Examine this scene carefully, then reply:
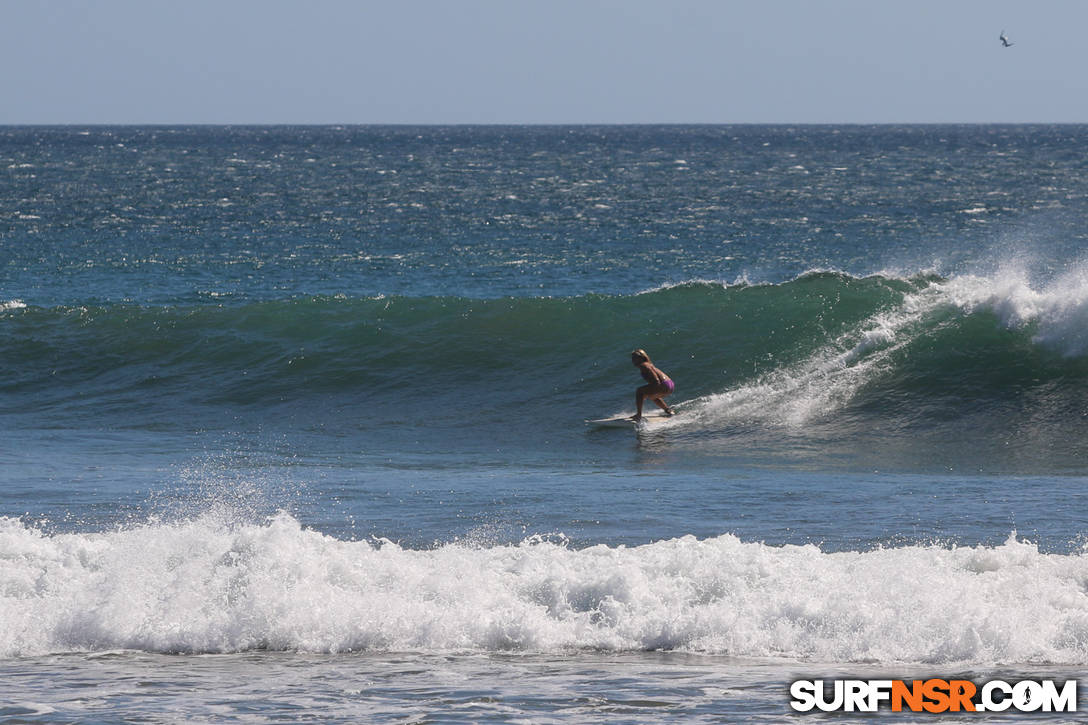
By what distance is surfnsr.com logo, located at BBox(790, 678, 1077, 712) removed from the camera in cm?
736

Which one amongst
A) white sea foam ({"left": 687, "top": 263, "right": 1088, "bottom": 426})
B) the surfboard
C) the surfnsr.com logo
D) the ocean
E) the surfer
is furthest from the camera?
white sea foam ({"left": 687, "top": 263, "right": 1088, "bottom": 426})

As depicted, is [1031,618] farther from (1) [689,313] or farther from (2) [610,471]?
(1) [689,313]

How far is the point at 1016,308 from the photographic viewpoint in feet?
64.3

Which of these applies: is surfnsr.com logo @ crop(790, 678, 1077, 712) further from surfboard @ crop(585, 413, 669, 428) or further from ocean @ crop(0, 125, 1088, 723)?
surfboard @ crop(585, 413, 669, 428)

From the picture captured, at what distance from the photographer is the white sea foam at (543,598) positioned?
8.58 meters

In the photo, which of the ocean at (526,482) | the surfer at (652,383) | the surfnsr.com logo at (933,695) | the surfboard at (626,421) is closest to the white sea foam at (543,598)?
the ocean at (526,482)

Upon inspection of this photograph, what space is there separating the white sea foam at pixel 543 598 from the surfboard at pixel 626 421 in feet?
21.6

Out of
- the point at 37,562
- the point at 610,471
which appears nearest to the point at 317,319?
the point at 610,471

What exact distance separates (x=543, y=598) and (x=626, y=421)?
25.2 feet

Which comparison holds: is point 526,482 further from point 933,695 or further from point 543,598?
point 933,695

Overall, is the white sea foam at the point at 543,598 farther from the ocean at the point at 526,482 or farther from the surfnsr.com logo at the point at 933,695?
the surfnsr.com logo at the point at 933,695

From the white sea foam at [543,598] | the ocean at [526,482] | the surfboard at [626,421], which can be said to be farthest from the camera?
the surfboard at [626,421]

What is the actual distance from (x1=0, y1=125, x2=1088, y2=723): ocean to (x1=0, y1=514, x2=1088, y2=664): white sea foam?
3 cm

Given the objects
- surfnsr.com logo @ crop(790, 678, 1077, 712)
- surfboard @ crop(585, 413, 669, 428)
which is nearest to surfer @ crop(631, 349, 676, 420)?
surfboard @ crop(585, 413, 669, 428)
